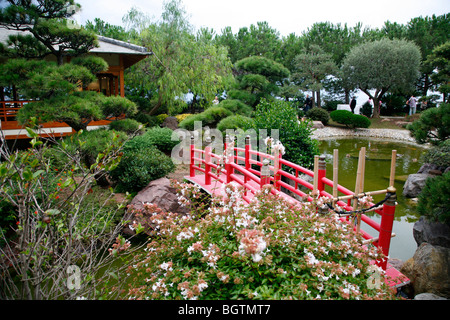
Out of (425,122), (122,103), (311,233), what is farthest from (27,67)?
(425,122)

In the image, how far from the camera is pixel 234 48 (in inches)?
856

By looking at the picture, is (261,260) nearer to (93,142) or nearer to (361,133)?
(93,142)

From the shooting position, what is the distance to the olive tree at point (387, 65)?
1811cm

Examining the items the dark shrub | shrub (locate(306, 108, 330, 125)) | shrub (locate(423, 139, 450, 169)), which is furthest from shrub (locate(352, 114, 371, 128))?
shrub (locate(423, 139, 450, 169))

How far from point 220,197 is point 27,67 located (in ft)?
15.1

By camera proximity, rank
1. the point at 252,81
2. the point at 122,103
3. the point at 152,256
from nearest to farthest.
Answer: the point at 152,256
the point at 122,103
the point at 252,81

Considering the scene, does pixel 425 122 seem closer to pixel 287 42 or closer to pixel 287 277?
pixel 287 277

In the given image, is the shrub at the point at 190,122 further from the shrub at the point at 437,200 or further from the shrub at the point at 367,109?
the shrub at the point at 367,109

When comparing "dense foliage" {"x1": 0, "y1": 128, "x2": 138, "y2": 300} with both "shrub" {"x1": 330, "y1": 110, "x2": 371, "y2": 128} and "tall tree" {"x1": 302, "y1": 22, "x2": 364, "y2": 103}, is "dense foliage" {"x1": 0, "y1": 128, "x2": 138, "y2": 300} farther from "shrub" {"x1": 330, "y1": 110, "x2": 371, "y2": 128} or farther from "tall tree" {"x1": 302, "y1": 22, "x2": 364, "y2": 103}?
"tall tree" {"x1": 302, "y1": 22, "x2": 364, "y2": 103}

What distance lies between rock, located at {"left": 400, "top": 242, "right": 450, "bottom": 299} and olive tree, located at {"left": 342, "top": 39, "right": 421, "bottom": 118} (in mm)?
17491

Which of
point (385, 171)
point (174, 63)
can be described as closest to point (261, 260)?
point (385, 171)

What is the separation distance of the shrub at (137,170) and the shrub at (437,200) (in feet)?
14.1

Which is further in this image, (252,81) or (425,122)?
(252,81)

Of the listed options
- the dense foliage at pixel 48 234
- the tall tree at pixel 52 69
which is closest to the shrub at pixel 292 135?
the tall tree at pixel 52 69
